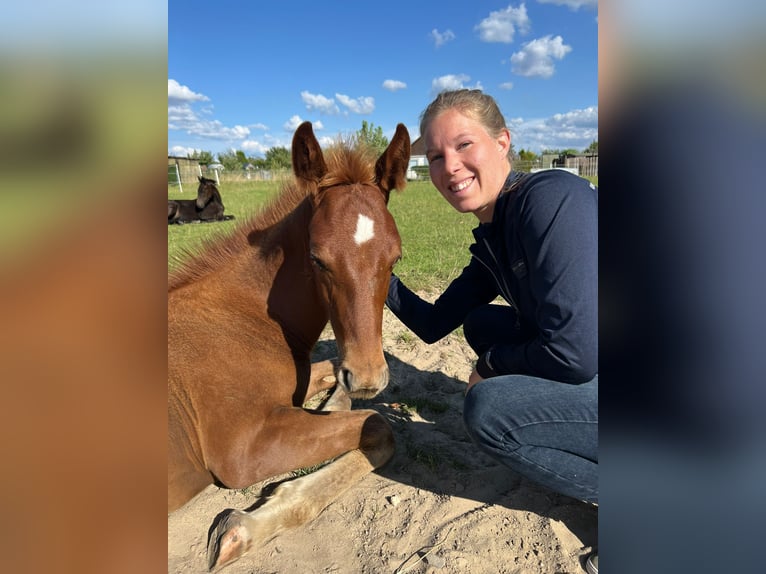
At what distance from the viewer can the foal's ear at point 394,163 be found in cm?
257

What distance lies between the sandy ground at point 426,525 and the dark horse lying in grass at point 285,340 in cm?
11

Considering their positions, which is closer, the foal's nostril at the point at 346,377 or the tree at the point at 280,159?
the foal's nostril at the point at 346,377

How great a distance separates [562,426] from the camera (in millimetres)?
2107

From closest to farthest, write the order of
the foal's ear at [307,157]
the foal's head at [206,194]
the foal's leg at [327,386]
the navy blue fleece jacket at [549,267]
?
1. the navy blue fleece jacket at [549,267]
2. the foal's ear at [307,157]
3. the foal's leg at [327,386]
4. the foal's head at [206,194]

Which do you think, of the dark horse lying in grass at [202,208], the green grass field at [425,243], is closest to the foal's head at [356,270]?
the green grass field at [425,243]

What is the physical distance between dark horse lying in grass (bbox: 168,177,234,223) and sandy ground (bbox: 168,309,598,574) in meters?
15.9

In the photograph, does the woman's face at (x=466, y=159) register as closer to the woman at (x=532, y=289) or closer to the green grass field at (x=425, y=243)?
the woman at (x=532, y=289)

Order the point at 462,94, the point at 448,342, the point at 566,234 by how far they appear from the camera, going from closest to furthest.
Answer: the point at 566,234 < the point at 462,94 < the point at 448,342

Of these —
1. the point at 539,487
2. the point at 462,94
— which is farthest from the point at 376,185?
the point at 539,487

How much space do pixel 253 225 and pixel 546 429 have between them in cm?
214
